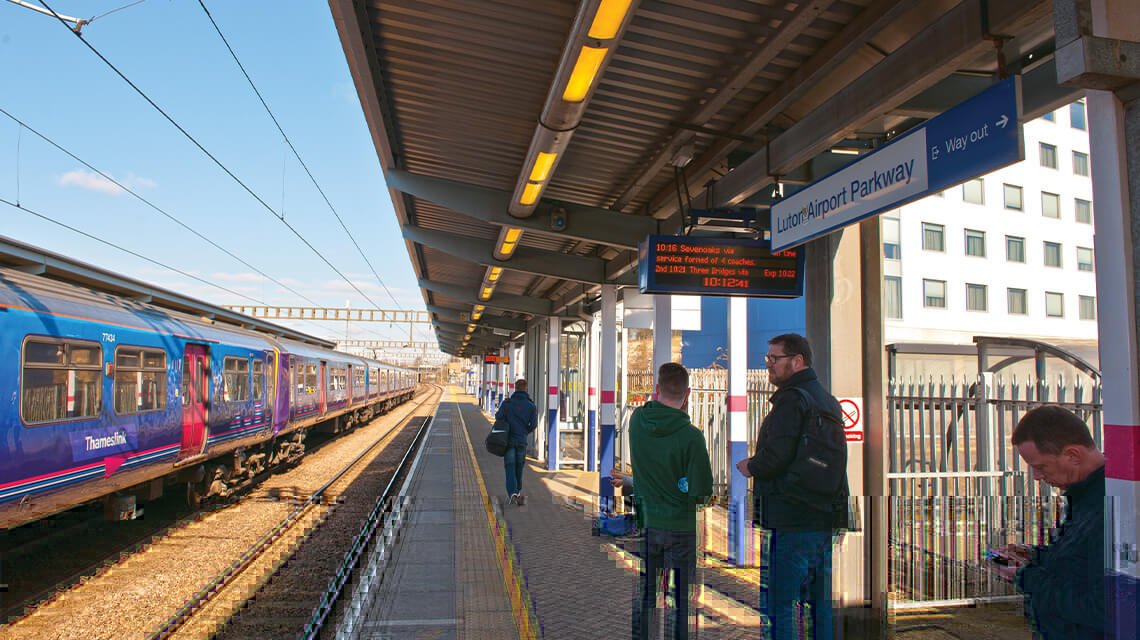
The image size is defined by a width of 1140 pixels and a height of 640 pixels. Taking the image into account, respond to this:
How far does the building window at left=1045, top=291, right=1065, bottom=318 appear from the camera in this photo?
35.1 m

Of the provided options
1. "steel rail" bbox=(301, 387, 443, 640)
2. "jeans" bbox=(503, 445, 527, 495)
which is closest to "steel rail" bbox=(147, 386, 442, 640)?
"steel rail" bbox=(301, 387, 443, 640)

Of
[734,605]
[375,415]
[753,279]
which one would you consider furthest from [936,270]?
[734,605]

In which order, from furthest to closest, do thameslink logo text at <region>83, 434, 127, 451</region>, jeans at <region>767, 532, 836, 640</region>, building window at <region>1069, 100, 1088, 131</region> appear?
building window at <region>1069, 100, 1088, 131</region>, thameslink logo text at <region>83, 434, 127, 451</region>, jeans at <region>767, 532, 836, 640</region>

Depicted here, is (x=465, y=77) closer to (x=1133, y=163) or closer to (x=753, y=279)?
(x=753, y=279)

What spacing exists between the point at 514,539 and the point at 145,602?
3681mm

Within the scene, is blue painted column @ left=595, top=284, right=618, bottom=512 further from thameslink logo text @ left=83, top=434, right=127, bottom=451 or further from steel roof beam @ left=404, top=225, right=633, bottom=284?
thameslink logo text @ left=83, top=434, right=127, bottom=451

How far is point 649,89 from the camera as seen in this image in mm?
5352

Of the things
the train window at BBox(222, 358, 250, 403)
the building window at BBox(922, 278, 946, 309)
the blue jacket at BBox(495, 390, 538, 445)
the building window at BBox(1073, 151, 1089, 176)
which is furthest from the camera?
the building window at BBox(1073, 151, 1089, 176)

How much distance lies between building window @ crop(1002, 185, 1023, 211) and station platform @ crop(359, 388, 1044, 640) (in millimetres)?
31505

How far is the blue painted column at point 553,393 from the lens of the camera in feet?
50.4

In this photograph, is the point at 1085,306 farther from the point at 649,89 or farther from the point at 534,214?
the point at 649,89

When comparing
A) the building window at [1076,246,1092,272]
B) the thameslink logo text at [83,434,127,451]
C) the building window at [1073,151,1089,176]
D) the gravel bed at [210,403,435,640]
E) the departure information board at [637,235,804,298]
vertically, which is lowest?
the gravel bed at [210,403,435,640]

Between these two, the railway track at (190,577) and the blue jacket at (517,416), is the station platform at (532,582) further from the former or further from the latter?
the railway track at (190,577)

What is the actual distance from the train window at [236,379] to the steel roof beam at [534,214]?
5864mm
